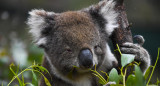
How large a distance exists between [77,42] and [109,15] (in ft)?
1.89

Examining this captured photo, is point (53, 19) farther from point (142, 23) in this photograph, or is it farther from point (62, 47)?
point (142, 23)

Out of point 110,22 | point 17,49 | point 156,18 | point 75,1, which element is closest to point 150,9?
point 156,18

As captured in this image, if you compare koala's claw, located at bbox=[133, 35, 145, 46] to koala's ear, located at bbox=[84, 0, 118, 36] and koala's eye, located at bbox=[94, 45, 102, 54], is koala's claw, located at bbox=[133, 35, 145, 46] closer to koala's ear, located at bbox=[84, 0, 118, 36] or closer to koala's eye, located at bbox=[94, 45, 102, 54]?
koala's ear, located at bbox=[84, 0, 118, 36]

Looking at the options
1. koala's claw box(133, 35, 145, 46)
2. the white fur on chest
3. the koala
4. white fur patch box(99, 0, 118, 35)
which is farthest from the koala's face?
koala's claw box(133, 35, 145, 46)

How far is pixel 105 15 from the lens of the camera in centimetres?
303

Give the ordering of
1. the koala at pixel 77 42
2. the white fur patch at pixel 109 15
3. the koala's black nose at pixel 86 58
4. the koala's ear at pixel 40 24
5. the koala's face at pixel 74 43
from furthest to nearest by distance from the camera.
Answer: the koala's ear at pixel 40 24 < the white fur patch at pixel 109 15 < the koala at pixel 77 42 < the koala's face at pixel 74 43 < the koala's black nose at pixel 86 58

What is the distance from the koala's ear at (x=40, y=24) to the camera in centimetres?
303

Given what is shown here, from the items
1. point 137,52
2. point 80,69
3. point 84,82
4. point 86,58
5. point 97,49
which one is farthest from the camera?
point 84,82

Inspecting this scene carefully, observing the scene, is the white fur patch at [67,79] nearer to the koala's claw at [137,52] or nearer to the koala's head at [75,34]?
the koala's head at [75,34]

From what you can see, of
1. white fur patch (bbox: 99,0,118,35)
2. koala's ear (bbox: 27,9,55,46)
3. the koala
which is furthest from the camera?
koala's ear (bbox: 27,9,55,46)

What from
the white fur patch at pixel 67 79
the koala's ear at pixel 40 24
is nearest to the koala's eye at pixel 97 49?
the white fur patch at pixel 67 79

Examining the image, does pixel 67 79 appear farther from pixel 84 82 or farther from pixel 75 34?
pixel 75 34

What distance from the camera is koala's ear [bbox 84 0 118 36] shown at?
2.94 m

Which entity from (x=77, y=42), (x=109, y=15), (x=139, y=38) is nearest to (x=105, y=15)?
(x=109, y=15)
